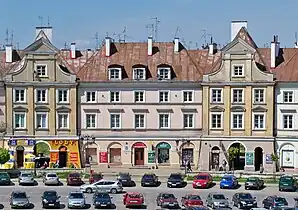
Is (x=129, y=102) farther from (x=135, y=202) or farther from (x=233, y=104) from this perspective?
(x=135, y=202)

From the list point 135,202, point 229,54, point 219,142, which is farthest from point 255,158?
point 135,202

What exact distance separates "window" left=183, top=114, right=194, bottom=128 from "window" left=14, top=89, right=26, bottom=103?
1972cm

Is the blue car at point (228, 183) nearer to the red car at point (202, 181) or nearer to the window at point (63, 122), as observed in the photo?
the red car at point (202, 181)

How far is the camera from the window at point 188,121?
8638 centimetres

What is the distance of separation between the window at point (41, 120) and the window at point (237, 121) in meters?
22.8

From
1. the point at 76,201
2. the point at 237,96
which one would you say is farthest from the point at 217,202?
the point at 237,96

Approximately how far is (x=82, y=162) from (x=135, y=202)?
88.7 feet

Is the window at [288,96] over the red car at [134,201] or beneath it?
over

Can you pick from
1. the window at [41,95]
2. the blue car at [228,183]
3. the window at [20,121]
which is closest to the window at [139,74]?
the window at [41,95]

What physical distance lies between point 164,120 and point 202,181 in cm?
1606

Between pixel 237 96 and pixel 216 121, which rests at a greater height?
pixel 237 96

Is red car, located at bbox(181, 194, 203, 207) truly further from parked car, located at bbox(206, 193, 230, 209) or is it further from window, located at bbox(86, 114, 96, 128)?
window, located at bbox(86, 114, 96, 128)

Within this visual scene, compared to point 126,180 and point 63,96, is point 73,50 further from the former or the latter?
point 126,180

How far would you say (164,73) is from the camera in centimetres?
8681
